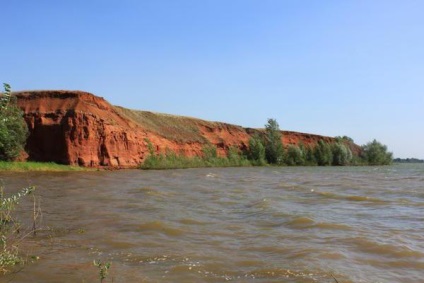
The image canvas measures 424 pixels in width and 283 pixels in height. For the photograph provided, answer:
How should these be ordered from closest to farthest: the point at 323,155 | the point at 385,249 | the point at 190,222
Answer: the point at 385,249 < the point at 190,222 < the point at 323,155

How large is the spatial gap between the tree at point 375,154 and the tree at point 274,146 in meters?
27.2

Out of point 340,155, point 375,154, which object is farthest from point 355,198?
point 375,154

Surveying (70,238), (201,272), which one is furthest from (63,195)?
(201,272)

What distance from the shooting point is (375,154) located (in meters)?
90.6

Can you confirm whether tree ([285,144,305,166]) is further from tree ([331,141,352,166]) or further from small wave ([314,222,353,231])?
small wave ([314,222,353,231])

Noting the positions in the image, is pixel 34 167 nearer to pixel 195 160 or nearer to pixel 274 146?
pixel 195 160

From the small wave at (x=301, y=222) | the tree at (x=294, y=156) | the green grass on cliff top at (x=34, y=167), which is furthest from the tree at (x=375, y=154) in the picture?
the small wave at (x=301, y=222)

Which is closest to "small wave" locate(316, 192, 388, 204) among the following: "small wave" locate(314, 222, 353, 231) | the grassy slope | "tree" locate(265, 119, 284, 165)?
"small wave" locate(314, 222, 353, 231)

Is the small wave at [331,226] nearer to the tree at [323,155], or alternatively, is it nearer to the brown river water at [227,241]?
the brown river water at [227,241]

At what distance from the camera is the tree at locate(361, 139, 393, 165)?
90688 millimetres

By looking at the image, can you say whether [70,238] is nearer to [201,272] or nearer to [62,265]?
[62,265]

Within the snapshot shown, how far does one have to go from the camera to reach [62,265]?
23.3ft

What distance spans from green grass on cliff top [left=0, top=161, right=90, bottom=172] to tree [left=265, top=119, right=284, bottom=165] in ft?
136

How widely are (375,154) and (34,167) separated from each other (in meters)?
76.1
